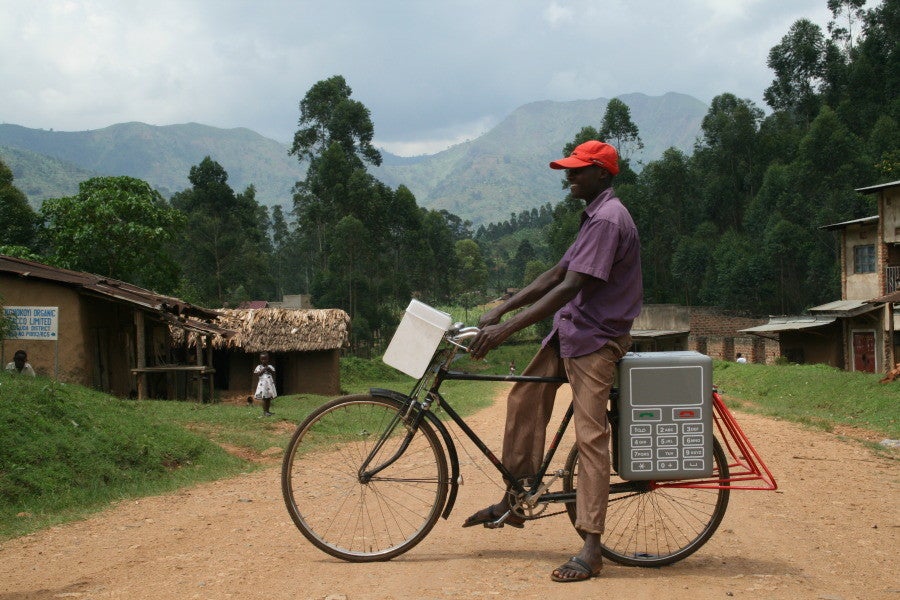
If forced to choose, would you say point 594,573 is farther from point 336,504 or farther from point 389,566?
point 336,504

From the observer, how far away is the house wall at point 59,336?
14.9 metres

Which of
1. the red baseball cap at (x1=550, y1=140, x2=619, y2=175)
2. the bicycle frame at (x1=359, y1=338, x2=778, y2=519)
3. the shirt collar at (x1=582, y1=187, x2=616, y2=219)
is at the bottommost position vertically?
the bicycle frame at (x1=359, y1=338, x2=778, y2=519)

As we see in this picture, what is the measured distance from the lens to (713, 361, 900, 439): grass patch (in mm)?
14445

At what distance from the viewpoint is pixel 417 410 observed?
4391 millimetres

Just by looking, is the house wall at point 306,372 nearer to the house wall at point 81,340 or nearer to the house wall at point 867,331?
the house wall at point 81,340

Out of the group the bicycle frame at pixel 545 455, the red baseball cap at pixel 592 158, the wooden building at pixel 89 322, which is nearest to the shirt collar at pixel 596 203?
the red baseball cap at pixel 592 158

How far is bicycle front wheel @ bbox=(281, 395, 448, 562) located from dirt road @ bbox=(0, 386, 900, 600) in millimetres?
141

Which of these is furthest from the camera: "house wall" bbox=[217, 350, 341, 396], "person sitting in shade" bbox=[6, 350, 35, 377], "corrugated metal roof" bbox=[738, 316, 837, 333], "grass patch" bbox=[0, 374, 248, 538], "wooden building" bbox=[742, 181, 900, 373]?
"corrugated metal roof" bbox=[738, 316, 837, 333]

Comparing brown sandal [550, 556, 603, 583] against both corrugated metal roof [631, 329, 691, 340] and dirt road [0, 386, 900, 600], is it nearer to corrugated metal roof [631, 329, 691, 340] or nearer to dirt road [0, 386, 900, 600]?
dirt road [0, 386, 900, 600]

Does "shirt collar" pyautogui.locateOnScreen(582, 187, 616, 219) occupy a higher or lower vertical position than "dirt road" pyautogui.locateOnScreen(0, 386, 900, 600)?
higher

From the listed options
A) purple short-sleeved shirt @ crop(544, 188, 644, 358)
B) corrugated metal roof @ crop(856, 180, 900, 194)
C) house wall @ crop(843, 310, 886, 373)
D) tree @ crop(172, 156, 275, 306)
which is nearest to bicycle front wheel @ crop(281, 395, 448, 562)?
purple short-sleeved shirt @ crop(544, 188, 644, 358)

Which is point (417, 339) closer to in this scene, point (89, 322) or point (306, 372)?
point (89, 322)

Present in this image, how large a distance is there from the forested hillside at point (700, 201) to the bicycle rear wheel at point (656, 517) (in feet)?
100

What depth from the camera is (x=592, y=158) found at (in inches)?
168
